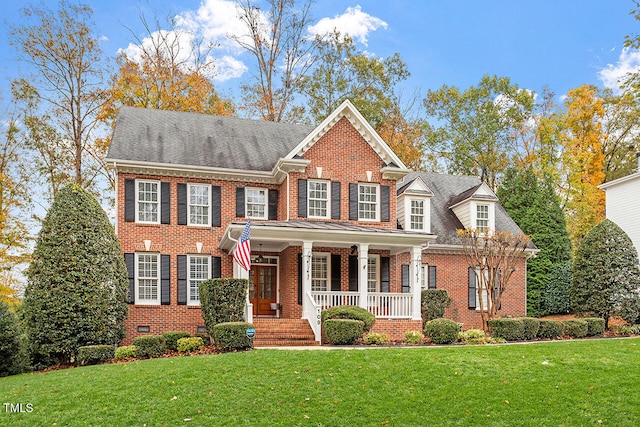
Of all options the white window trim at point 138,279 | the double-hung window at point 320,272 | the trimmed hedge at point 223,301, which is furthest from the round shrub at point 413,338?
the white window trim at point 138,279

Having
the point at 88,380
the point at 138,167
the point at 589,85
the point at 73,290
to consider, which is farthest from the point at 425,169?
the point at 88,380

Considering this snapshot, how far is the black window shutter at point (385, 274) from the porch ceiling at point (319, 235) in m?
1.46

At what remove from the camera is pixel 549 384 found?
11539 mm

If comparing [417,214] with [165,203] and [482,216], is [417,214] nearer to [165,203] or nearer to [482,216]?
[482,216]

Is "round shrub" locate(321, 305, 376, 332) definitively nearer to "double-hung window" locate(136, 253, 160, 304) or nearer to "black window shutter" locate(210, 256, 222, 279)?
"black window shutter" locate(210, 256, 222, 279)

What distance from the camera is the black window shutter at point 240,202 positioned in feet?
71.3

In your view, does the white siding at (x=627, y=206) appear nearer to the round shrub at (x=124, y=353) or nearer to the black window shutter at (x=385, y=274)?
the black window shutter at (x=385, y=274)

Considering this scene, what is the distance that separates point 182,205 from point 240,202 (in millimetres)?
2055

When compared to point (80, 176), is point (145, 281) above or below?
below

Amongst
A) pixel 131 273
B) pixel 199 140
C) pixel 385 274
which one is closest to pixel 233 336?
pixel 131 273

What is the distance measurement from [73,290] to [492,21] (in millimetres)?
17346

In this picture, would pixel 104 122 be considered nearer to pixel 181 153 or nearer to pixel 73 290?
pixel 181 153

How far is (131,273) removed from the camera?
2033cm

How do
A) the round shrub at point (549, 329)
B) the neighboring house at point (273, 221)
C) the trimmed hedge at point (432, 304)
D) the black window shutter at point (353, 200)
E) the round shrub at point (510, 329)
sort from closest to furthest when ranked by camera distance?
the round shrub at point (510, 329) < the round shrub at point (549, 329) < the neighboring house at point (273, 221) < the trimmed hedge at point (432, 304) < the black window shutter at point (353, 200)
